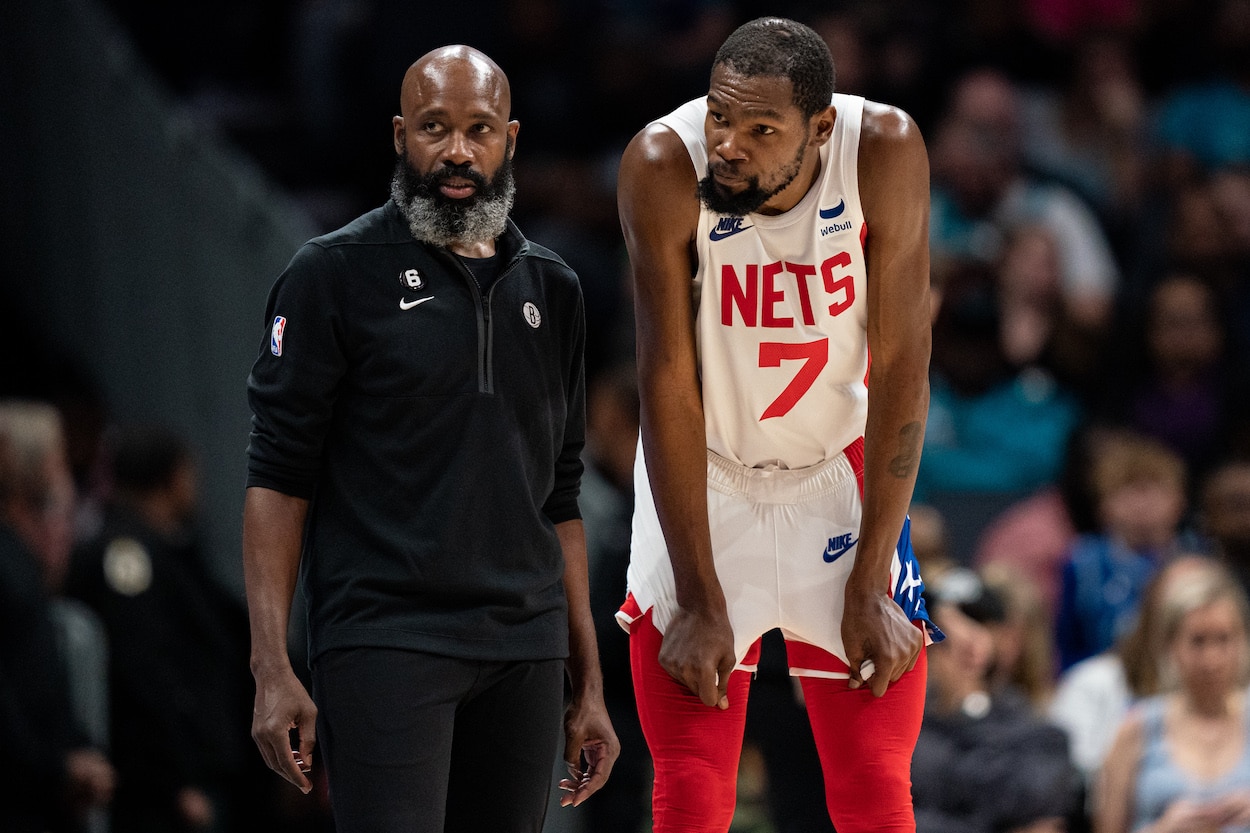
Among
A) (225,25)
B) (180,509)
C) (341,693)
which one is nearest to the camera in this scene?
(341,693)

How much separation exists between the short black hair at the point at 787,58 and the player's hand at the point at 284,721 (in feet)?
4.07

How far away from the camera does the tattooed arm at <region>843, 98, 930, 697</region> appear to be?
10.4 ft

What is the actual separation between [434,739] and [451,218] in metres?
0.87

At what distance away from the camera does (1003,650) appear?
5.46 metres

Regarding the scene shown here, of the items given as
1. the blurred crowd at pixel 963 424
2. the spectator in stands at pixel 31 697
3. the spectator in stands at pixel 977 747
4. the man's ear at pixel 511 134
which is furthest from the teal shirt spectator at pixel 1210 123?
the man's ear at pixel 511 134

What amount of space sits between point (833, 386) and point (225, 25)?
728cm

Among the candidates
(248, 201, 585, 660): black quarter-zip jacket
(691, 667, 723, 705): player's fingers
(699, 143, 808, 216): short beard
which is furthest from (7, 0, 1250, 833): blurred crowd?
(699, 143, 808, 216): short beard

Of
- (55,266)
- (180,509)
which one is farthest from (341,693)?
(55,266)

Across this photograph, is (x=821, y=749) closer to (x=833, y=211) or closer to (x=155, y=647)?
(x=833, y=211)

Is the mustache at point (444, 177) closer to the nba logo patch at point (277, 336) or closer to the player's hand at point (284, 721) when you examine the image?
the nba logo patch at point (277, 336)

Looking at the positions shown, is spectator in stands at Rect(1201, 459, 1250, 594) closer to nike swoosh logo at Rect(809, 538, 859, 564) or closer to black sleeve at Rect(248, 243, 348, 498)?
nike swoosh logo at Rect(809, 538, 859, 564)

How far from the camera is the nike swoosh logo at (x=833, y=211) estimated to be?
320 cm

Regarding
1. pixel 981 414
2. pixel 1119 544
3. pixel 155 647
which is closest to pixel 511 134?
pixel 155 647

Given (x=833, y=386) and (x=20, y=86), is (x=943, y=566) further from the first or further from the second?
(x=20, y=86)
